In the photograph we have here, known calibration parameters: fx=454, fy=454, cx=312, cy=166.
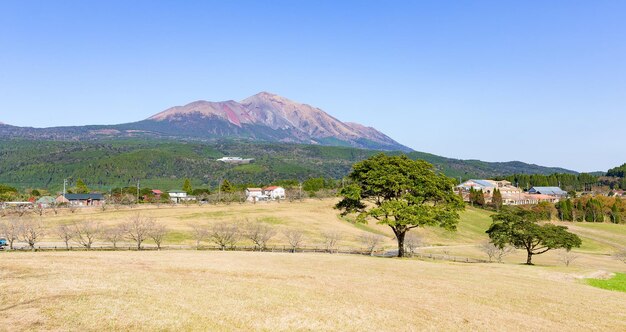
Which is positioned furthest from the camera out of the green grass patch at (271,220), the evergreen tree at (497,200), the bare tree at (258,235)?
the evergreen tree at (497,200)

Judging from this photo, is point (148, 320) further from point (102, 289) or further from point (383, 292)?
point (383, 292)

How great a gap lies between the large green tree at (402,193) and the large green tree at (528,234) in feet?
43.6

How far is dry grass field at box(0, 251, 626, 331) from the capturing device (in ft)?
70.7

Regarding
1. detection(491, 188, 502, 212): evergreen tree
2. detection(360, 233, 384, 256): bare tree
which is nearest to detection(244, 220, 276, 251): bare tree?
detection(360, 233, 384, 256): bare tree

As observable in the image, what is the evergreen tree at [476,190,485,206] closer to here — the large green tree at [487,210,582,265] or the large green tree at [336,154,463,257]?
the large green tree at [487,210,582,265]

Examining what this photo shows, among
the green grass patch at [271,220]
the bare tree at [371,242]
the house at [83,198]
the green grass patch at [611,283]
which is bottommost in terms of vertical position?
the house at [83,198]

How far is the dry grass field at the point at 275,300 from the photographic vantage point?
2155cm

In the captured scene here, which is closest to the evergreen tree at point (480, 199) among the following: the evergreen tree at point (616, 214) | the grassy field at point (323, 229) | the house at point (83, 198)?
the grassy field at point (323, 229)

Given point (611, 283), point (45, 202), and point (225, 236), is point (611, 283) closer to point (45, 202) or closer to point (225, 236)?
point (225, 236)

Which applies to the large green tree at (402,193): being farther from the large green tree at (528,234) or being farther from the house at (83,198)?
the house at (83,198)

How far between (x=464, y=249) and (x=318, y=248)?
113 feet

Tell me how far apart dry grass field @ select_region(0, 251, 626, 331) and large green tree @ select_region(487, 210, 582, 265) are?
27.5 meters

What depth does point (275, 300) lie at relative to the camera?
26625 millimetres

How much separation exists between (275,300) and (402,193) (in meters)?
38.8
